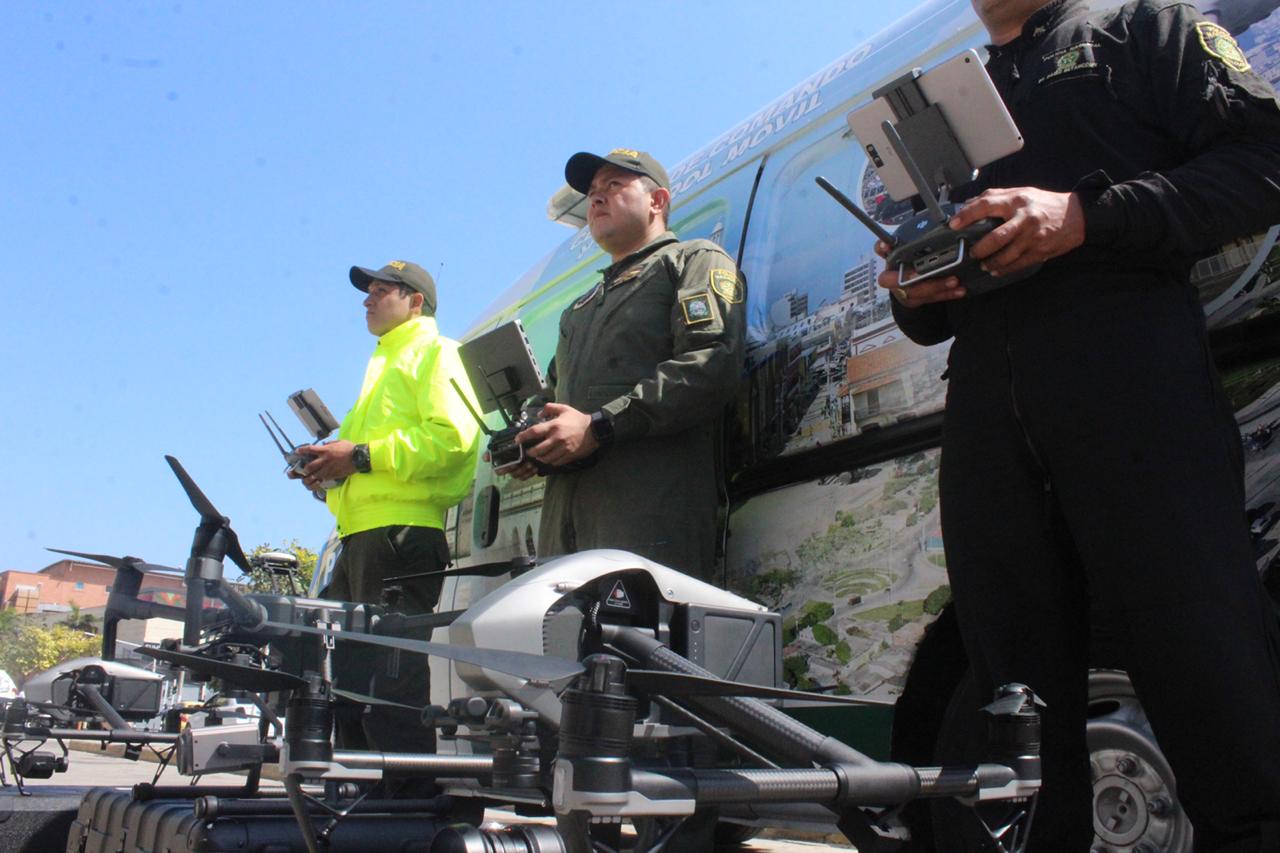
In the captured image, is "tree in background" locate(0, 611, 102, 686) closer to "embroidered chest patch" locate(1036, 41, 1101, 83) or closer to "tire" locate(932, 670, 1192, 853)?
"tire" locate(932, 670, 1192, 853)

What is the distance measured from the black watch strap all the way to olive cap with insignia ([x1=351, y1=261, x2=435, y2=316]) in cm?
85

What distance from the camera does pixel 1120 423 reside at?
1.52m

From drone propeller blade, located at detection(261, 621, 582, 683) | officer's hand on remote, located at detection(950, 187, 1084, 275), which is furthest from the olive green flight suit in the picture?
drone propeller blade, located at detection(261, 621, 582, 683)

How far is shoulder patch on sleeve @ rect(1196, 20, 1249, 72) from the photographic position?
1597mm

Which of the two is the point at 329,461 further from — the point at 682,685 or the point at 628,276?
the point at 682,685

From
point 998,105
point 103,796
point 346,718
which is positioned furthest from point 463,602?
point 998,105

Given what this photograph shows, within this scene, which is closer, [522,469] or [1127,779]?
[1127,779]

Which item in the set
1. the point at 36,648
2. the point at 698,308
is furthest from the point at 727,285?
Result: the point at 36,648

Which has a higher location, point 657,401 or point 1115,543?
point 657,401

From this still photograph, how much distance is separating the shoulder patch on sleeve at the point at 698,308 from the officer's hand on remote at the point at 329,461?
4.82 feet

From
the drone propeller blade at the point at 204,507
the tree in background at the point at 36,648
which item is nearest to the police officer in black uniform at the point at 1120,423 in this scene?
the drone propeller blade at the point at 204,507

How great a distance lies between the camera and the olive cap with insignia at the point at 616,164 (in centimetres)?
316

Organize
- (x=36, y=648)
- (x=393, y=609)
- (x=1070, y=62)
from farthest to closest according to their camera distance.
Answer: (x=36, y=648)
(x=393, y=609)
(x=1070, y=62)

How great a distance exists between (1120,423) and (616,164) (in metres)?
1.94
